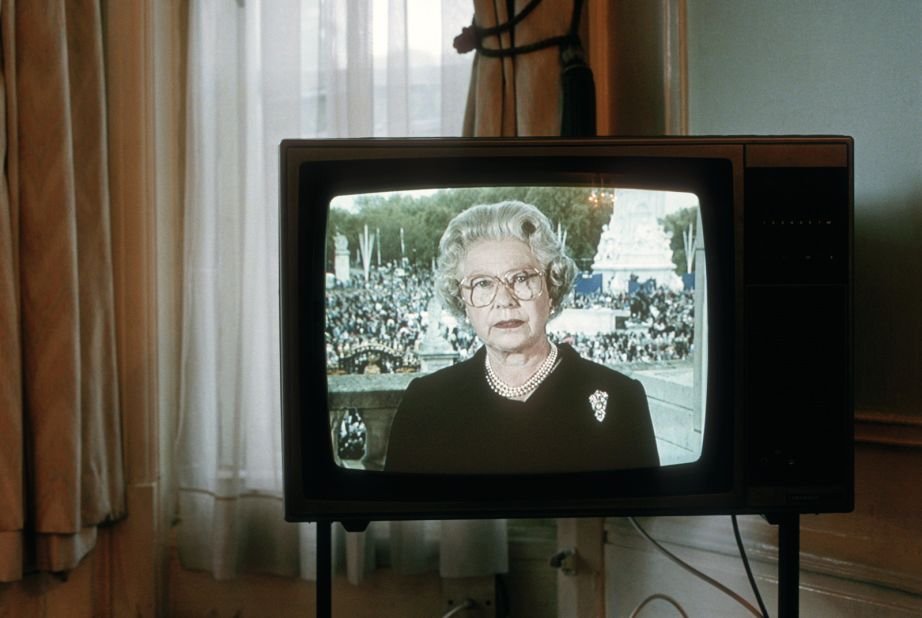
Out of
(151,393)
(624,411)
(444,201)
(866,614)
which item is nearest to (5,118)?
(151,393)

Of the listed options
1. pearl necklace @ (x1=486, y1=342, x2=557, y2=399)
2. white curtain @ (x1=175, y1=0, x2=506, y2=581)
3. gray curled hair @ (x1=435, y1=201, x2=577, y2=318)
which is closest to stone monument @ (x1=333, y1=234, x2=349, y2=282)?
gray curled hair @ (x1=435, y1=201, x2=577, y2=318)

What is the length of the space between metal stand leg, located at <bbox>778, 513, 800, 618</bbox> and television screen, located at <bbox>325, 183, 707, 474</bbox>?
7.0 inches

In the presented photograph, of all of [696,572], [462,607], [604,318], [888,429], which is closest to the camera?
A: [604,318]

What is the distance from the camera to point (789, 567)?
3.21 feet

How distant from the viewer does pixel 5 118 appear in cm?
111

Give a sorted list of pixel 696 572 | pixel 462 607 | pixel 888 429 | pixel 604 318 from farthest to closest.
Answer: pixel 462 607 < pixel 696 572 < pixel 888 429 < pixel 604 318

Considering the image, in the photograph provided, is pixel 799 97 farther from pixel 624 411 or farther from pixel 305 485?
pixel 305 485

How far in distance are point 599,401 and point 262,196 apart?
791mm

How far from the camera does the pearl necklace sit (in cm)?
94

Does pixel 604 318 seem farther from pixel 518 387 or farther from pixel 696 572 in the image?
pixel 696 572

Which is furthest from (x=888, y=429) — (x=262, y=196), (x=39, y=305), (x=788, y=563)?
(x=39, y=305)

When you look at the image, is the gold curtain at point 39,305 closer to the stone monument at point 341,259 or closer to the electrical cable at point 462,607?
the stone monument at point 341,259

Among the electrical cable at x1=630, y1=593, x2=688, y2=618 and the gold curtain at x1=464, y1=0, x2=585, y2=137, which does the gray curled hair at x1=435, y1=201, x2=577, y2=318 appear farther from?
the electrical cable at x1=630, y1=593, x2=688, y2=618

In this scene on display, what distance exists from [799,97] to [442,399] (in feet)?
2.46
